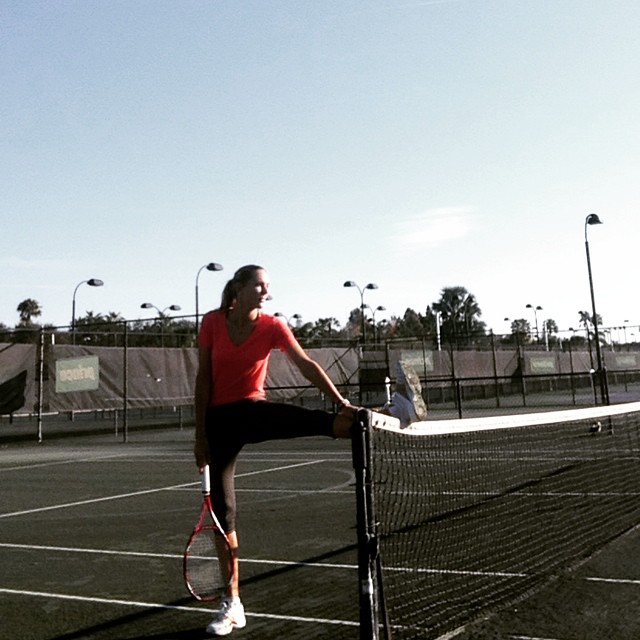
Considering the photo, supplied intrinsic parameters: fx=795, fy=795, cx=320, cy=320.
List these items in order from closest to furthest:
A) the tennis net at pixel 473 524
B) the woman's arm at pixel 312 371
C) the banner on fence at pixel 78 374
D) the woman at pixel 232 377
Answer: the tennis net at pixel 473 524, the woman's arm at pixel 312 371, the woman at pixel 232 377, the banner on fence at pixel 78 374

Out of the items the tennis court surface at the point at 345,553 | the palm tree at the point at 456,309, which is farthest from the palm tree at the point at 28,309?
the tennis court surface at the point at 345,553

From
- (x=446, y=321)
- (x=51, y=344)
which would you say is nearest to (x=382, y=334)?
(x=446, y=321)

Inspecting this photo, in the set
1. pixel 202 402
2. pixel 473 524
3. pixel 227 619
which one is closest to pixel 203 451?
pixel 202 402

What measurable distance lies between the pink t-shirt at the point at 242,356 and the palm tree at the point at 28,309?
83.0 m

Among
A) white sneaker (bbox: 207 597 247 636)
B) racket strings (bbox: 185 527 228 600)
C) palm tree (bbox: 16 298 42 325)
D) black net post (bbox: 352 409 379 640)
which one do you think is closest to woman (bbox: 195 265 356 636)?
white sneaker (bbox: 207 597 247 636)

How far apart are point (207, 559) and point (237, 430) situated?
1046 millimetres

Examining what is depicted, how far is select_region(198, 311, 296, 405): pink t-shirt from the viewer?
4422 millimetres

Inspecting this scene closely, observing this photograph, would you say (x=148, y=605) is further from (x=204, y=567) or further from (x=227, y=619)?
(x=227, y=619)

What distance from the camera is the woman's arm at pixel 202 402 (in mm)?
4441

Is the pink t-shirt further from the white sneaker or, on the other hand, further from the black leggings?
the white sneaker

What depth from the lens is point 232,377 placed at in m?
4.42

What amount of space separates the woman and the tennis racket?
0.15ft

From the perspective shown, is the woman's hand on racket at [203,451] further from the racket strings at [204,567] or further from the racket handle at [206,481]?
the racket strings at [204,567]

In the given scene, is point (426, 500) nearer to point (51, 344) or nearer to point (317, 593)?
point (317, 593)
